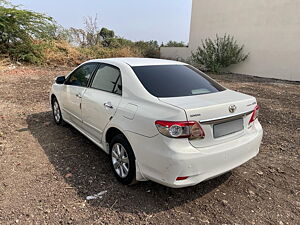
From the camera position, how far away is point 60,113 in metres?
4.77

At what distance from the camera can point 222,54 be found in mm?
14156

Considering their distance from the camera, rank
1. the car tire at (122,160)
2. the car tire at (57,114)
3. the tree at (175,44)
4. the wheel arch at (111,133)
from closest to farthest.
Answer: the car tire at (122,160) → the wheel arch at (111,133) → the car tire at (57,114) → the tree at (175,44)

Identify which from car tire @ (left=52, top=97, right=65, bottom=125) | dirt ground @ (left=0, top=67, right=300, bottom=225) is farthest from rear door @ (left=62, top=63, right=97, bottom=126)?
dirt ground @ (left=0, top=67, right=300, bottom=225)

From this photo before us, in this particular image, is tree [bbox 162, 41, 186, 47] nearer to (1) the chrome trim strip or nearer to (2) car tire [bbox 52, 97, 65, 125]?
(2) car tire [bbox 52, 97, 65, 125]

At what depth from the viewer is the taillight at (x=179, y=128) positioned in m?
2.35

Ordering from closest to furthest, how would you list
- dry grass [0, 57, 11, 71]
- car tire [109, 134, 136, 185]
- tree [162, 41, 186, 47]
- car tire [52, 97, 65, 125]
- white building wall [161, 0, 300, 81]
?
A: 1. car tire [109, 134, 136, 185]
2. car tire [52, 97, 65, 125]
3. dry grass [0, 57, 11, 71]
4. white building wall [161, 0, 300, 81]
5. tree [162, 41, 186, 47]

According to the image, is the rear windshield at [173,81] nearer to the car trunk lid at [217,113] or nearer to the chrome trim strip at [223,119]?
the car trunk lid at [217,113]

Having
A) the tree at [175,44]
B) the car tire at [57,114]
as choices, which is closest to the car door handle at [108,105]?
the car tire at [57,114]

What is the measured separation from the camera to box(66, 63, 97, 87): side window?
153 inches

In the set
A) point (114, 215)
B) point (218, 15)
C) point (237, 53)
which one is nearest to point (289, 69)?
point (237, 53)

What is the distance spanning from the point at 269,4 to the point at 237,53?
2.82 meters

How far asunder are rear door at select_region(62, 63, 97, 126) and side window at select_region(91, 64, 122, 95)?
0.25 metres

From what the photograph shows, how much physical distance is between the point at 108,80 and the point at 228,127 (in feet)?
5.58

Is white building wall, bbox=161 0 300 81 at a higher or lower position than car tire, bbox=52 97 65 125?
higher
